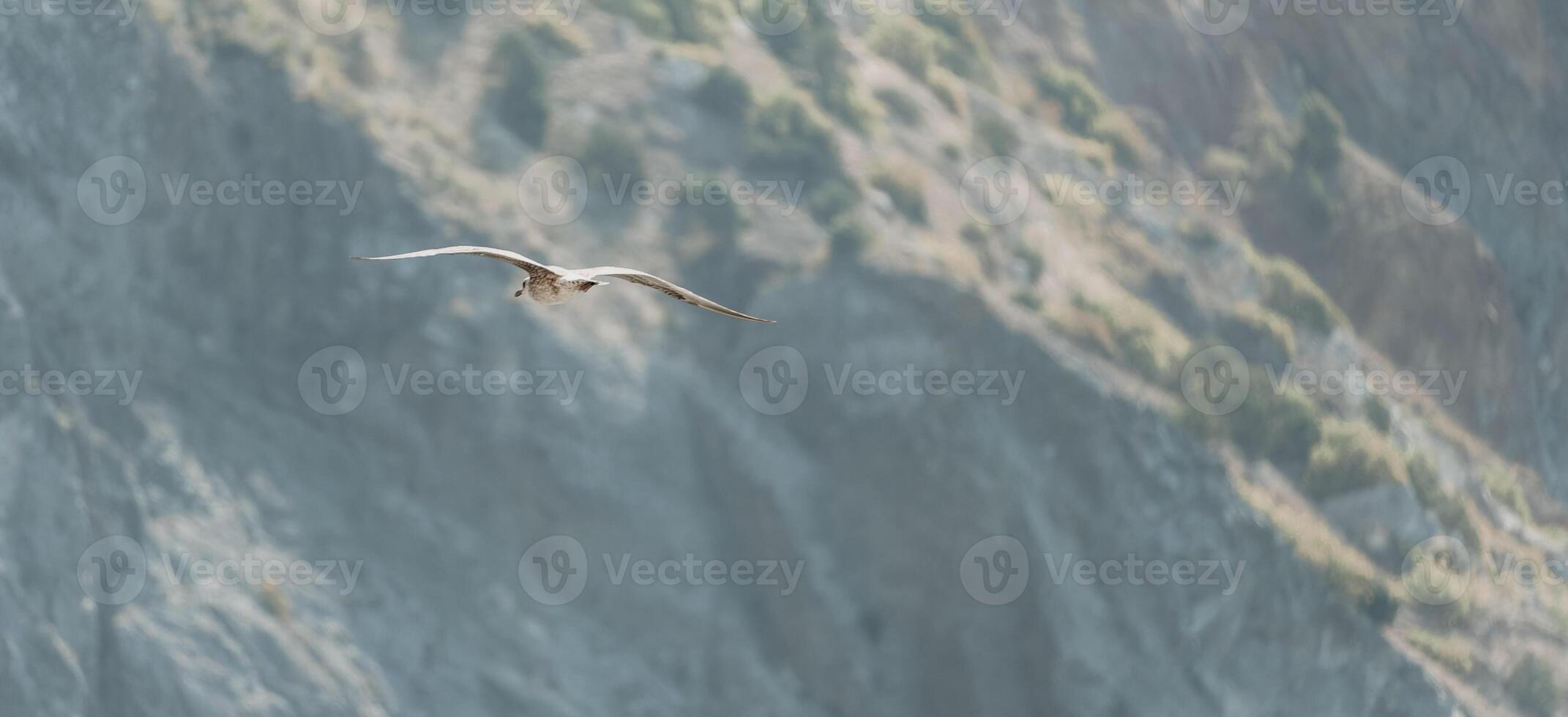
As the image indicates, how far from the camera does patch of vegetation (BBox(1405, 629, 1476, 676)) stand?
168 feet

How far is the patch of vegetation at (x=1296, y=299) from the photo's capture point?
61.7 m

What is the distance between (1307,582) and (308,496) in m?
28.2

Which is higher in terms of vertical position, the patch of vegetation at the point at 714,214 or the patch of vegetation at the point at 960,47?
the patch of vegetation at the point at 960,47

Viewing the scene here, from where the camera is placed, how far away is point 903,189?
57.4 metres

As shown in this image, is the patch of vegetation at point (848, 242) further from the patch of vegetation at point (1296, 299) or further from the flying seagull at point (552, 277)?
the flying seagull at point (552, 277)

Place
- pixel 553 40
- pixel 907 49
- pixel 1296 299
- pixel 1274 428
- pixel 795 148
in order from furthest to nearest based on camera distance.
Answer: pixel 907 49 < pixel 1296 299 < pixel 553 40 < pixel 795 148 < pixel 1274 428

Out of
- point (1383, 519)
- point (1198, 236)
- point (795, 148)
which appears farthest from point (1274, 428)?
point (795, 148)

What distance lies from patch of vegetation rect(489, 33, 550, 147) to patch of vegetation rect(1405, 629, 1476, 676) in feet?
99.4

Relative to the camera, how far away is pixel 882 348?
5297 cm

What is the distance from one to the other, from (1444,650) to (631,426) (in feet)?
79.5

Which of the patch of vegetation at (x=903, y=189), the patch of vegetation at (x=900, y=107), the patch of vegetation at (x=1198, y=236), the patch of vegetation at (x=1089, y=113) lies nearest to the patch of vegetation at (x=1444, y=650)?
the patch of vegetation at (x=1198, y=236)

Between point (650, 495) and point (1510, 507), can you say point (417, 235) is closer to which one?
point (650, 495)

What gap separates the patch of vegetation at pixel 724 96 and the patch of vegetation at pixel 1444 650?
26522mm

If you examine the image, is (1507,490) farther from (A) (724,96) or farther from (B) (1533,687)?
(A) (724,96)
